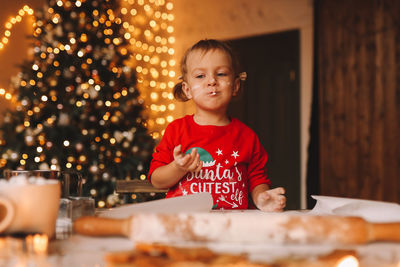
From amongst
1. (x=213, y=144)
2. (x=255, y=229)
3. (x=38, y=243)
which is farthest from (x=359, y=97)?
(x=38, y=243)

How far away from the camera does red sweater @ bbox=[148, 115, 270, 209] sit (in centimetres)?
104

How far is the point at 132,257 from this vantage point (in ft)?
1.20

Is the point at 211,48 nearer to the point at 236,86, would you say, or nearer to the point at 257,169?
the point at 236,86

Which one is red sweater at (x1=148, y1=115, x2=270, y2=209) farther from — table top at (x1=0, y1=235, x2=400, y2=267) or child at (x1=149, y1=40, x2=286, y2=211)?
table top at (x1=0, y1=235, x2=400, y2=267)

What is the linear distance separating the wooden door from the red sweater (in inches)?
111

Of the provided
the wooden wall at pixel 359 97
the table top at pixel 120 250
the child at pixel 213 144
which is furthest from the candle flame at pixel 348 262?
→ the wooden wall at pixel 359 97

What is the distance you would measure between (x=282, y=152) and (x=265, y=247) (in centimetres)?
363

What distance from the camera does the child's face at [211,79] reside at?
1.10m

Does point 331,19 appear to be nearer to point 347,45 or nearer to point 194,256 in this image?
point 347,45

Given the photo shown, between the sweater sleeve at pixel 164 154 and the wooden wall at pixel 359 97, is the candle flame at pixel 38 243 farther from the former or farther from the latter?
the wooden wall at pixel 359 97

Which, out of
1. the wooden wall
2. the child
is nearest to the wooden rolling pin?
the child

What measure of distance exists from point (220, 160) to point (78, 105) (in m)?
2.10

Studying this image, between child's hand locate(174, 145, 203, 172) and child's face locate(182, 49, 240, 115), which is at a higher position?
child's face locate(182, 49, 240, 115)

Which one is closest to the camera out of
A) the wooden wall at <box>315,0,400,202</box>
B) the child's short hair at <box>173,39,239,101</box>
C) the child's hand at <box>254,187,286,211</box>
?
the child's hand at <box>254,187,286,211</box>
